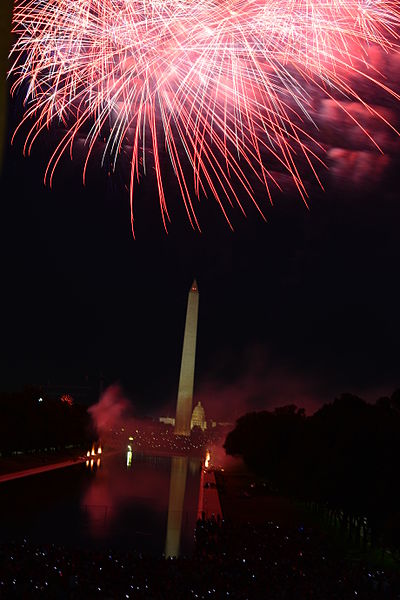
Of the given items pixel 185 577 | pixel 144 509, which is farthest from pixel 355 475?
pixel 185 577

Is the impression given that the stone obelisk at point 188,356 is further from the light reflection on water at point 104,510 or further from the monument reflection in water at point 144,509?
the light reflection on water at point 104,510

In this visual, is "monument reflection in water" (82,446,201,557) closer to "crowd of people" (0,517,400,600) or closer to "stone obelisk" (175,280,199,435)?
"crowd of people" (0,517,400,600)

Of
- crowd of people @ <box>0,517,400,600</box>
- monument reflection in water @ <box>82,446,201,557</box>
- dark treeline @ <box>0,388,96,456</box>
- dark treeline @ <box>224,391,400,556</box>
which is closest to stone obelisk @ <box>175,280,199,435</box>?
dark treeline @ <box>0,388,96,456</box>

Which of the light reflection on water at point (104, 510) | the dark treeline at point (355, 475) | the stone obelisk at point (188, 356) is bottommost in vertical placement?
the light reflection on water at point (104, 510)

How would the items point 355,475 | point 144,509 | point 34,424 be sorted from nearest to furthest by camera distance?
point 355,475, point 144,509, point 34,424

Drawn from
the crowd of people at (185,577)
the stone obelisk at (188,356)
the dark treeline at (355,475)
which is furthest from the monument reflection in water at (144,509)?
the stone obelisk at (188,356)

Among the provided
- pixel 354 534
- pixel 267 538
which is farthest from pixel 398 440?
pixel 267 538

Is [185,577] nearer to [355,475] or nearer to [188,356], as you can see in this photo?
[355,475]
